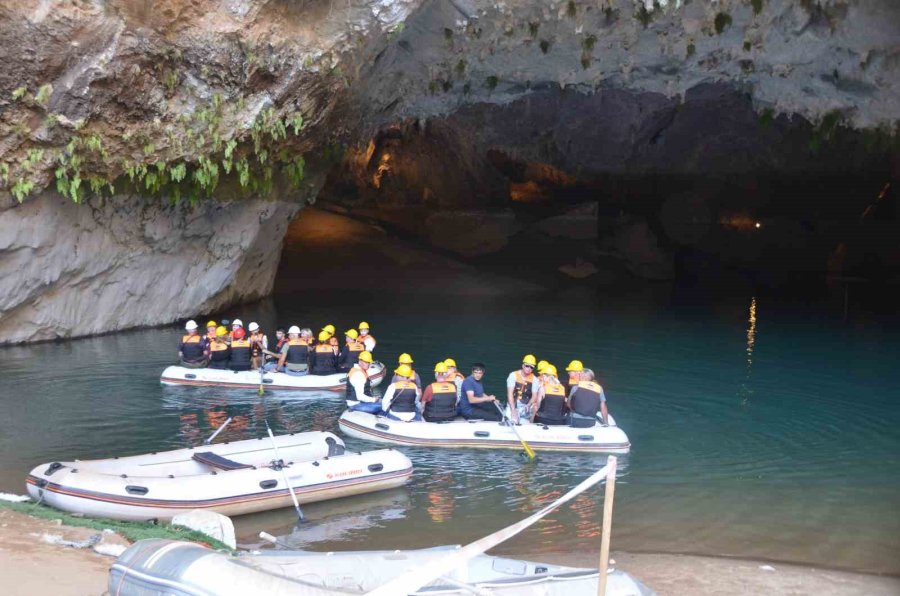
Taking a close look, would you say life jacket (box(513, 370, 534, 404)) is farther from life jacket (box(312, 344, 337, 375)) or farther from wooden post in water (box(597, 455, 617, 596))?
wooden post in water (box(597, 455, 617, 596))

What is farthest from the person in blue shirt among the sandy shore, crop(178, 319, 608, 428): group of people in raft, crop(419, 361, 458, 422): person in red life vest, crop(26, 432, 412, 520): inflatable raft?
the sandy shore

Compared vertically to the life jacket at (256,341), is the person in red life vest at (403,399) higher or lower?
lower

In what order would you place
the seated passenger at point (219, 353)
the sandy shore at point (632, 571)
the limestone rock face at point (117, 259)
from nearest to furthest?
the sandy shore at point (632, 571) < the seated passenger at point (219, 353) < the limestone rock face at point (117, 259)

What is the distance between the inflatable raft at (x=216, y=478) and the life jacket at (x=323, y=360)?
5.07 meters

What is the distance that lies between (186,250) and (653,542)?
16127 millimetres

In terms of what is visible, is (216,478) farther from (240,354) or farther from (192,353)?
(192,353)

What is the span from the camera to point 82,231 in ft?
63.7

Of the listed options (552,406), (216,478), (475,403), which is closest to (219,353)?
(475,403)

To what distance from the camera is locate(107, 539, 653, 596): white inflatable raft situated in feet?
19.5

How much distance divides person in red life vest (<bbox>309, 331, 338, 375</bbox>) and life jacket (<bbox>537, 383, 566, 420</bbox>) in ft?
17.2

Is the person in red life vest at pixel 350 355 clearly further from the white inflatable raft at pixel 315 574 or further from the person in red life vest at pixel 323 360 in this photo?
the white inflatable raft at pixel 315 574

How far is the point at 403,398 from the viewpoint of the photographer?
13.8 meters

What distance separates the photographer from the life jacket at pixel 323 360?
17.2 m

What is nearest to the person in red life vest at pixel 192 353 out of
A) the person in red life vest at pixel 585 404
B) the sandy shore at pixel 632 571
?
the person in red life vest at pixel 585 404
